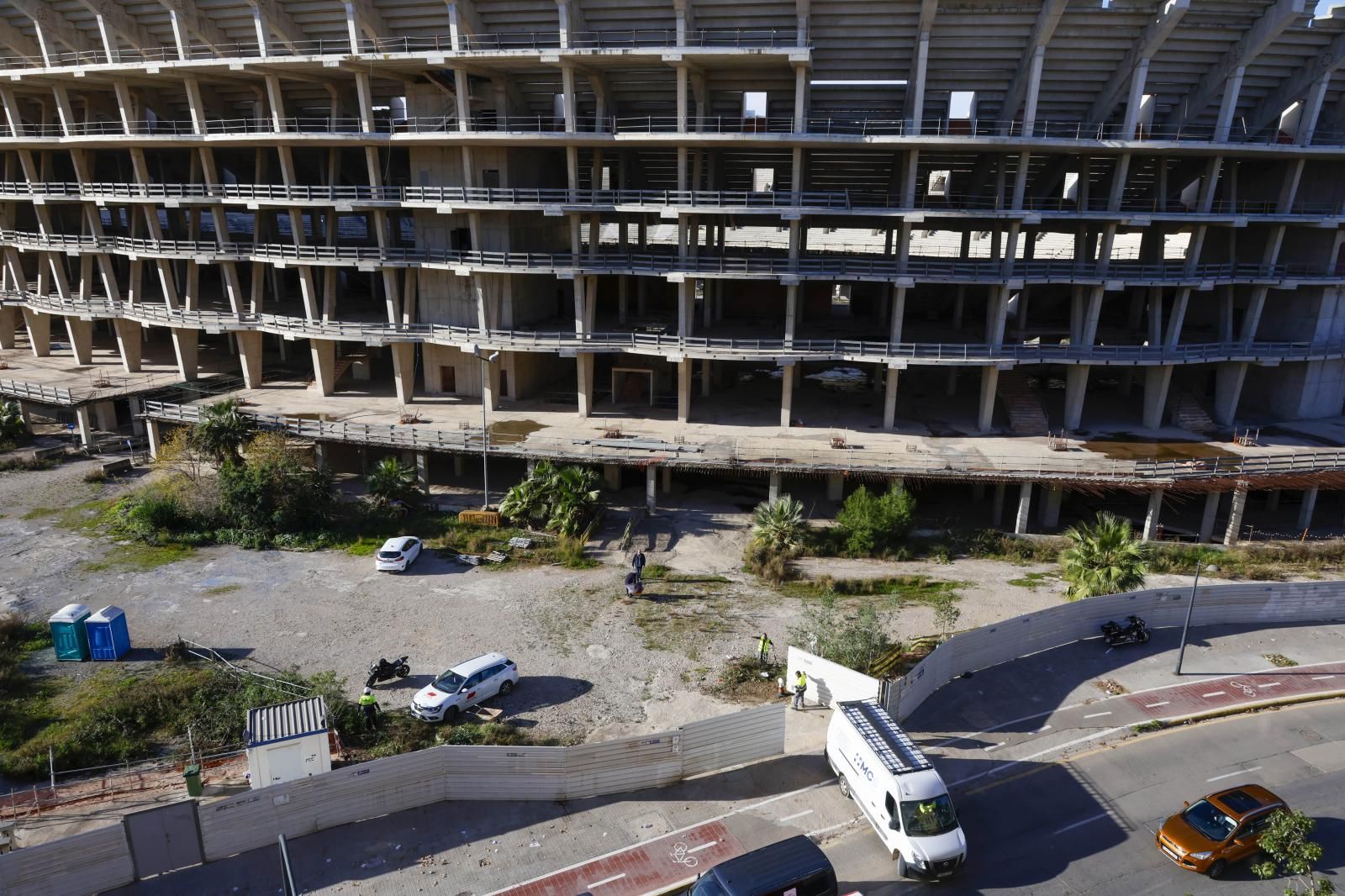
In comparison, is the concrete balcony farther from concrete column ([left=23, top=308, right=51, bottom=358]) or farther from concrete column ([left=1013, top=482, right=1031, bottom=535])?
concrete column ([left=23, top=308, right=51, bottom=358])

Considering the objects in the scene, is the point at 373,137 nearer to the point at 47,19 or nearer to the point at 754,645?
the point at 47,19

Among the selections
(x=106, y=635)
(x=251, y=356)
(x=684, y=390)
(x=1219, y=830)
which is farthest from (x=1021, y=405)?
(x=251, y=356)

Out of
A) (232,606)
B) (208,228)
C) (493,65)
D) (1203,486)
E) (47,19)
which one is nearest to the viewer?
(232,606)

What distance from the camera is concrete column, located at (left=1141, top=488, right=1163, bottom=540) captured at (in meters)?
38.5

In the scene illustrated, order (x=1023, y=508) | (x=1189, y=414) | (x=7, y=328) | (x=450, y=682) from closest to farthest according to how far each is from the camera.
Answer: (x=450, y=682), (x=1023, y=508), (x=1189, y=414), (x=7, y=328)

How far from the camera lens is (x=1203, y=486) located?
122 ft

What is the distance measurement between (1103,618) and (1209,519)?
48.0 ft

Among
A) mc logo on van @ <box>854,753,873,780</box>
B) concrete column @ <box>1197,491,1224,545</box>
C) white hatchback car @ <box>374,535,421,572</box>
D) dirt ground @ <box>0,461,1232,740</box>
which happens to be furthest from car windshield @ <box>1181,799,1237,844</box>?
white hatchback car @ <box>374,535,421,572</box>

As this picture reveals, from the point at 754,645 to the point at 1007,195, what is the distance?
35978 mm

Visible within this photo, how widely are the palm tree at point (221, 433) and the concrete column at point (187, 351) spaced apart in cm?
1441

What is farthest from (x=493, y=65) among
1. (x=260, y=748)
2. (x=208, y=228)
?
(x=208, y=228)

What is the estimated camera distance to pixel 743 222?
56.7m

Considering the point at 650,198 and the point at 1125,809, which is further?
the point at 650,198

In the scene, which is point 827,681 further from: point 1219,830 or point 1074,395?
point 1074,395
